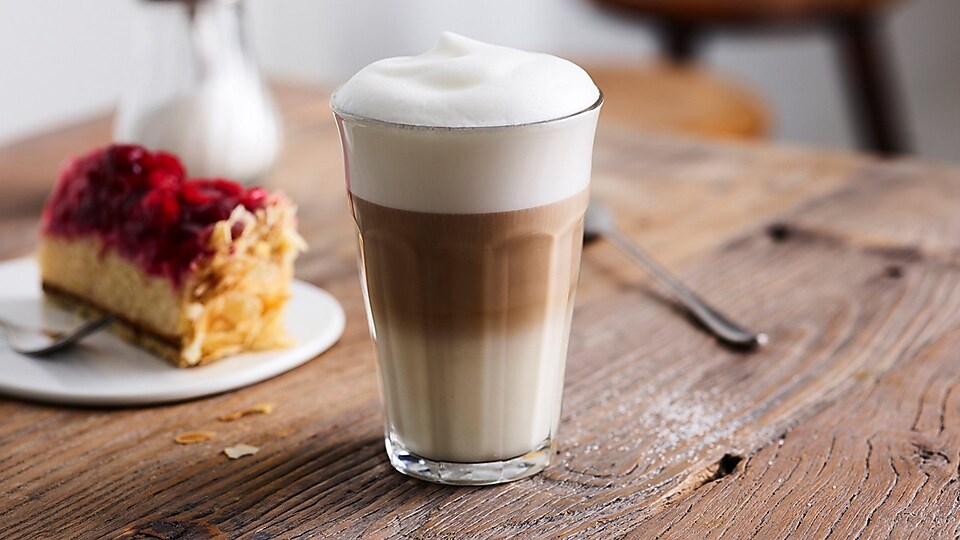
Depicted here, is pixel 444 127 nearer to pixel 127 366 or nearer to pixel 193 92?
pixel 127 366

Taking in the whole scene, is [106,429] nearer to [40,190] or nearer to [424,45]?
[40,190]

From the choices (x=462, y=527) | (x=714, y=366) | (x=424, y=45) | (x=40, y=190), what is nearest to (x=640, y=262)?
(x=714, y=366)

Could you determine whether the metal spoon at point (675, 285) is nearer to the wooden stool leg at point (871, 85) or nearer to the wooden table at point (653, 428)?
the wooden table at point (653, 428)

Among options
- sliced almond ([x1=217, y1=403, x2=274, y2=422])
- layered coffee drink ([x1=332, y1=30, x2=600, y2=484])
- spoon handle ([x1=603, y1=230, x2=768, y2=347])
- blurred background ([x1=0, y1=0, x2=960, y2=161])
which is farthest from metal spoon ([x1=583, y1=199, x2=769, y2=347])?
blurred background ([x1=0, y1=0, x2=960, y2=161])

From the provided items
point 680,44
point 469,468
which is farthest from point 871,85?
point 469,468

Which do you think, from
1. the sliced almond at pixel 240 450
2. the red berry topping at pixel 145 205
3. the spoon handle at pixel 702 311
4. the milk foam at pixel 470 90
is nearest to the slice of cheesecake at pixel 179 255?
the red berry topping at pixel 145 205
